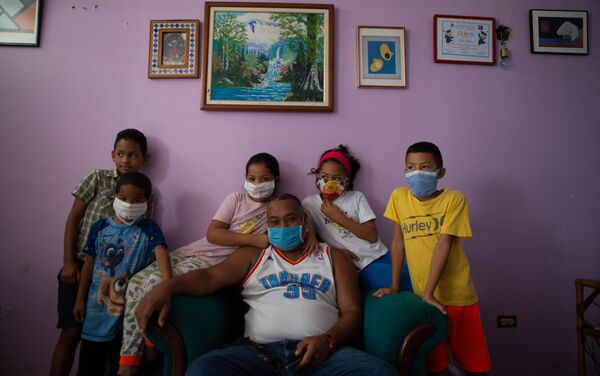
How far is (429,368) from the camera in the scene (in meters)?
1.47

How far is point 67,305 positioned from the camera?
1753 millimetres

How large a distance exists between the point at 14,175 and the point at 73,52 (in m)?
0.90

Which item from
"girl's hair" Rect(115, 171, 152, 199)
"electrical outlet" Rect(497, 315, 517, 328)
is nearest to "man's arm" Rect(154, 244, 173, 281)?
"girl's hair" Rect(115, 171, 152, 199)

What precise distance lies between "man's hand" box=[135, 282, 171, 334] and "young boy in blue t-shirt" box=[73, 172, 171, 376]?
1.18ft

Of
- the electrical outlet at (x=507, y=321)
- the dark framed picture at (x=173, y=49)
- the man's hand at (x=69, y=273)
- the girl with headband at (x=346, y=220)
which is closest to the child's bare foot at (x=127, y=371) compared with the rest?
the man's hand at (x=69, y=273)

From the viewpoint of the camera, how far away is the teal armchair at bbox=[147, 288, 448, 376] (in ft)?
3.97

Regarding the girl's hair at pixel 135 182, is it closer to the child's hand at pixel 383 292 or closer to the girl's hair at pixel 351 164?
the girl's hair at pixel 351 164

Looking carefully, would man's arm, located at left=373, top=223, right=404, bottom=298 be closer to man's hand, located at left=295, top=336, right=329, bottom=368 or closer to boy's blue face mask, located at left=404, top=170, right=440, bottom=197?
boy's blue face mask, located at left=404, top=170, right=440, bottom=197

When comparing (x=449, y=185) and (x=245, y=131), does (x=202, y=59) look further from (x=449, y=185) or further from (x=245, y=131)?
(x=449, y=185)

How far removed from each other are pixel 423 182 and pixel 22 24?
8.99ft

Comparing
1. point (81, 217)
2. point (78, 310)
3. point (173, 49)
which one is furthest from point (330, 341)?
point (173, 49)

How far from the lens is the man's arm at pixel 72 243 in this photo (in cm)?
178

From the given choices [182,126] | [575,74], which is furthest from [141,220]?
[575,74]

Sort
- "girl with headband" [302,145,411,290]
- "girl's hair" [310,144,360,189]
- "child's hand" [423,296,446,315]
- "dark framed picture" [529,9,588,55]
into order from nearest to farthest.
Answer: "child's hand" [423,296,446,315], "girl with headband" [302,145,411,290], "girl's hair" [310,144,360,189], "dark framed picture" [529,9,588,55]
